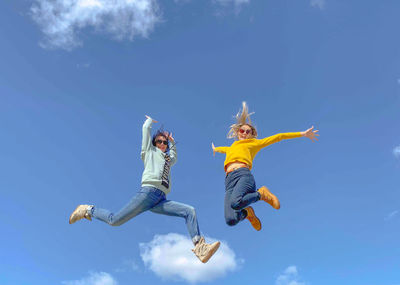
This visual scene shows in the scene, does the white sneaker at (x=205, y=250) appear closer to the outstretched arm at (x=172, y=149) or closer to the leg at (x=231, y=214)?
the leg at (x=231, y=214)

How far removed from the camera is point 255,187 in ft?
26.9

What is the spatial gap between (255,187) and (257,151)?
1.36 m

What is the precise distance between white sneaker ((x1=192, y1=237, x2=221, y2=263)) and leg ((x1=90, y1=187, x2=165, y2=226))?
1.42m

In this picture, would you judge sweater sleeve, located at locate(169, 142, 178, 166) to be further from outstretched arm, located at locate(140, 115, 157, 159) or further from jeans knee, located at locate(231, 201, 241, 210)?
jeans knee, located at locate(231, 201, 241, 210)

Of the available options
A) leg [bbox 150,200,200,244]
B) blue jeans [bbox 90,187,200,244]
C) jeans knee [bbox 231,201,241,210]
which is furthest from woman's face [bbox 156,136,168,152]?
jeans knee [bbox 231,201,241,210]

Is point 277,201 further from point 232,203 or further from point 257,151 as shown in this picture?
point 257,151

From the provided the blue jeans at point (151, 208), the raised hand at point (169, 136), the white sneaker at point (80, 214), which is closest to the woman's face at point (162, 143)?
the raised hand at point (169, 136)

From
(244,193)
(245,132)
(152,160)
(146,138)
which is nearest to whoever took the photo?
(244,193)

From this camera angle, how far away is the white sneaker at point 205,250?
22.8 feet

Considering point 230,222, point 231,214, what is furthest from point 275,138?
point 230,222

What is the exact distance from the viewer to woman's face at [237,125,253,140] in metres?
9.77

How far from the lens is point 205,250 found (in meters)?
6.99

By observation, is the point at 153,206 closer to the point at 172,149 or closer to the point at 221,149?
the point at 172,149

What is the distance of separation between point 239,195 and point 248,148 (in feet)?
5.27
